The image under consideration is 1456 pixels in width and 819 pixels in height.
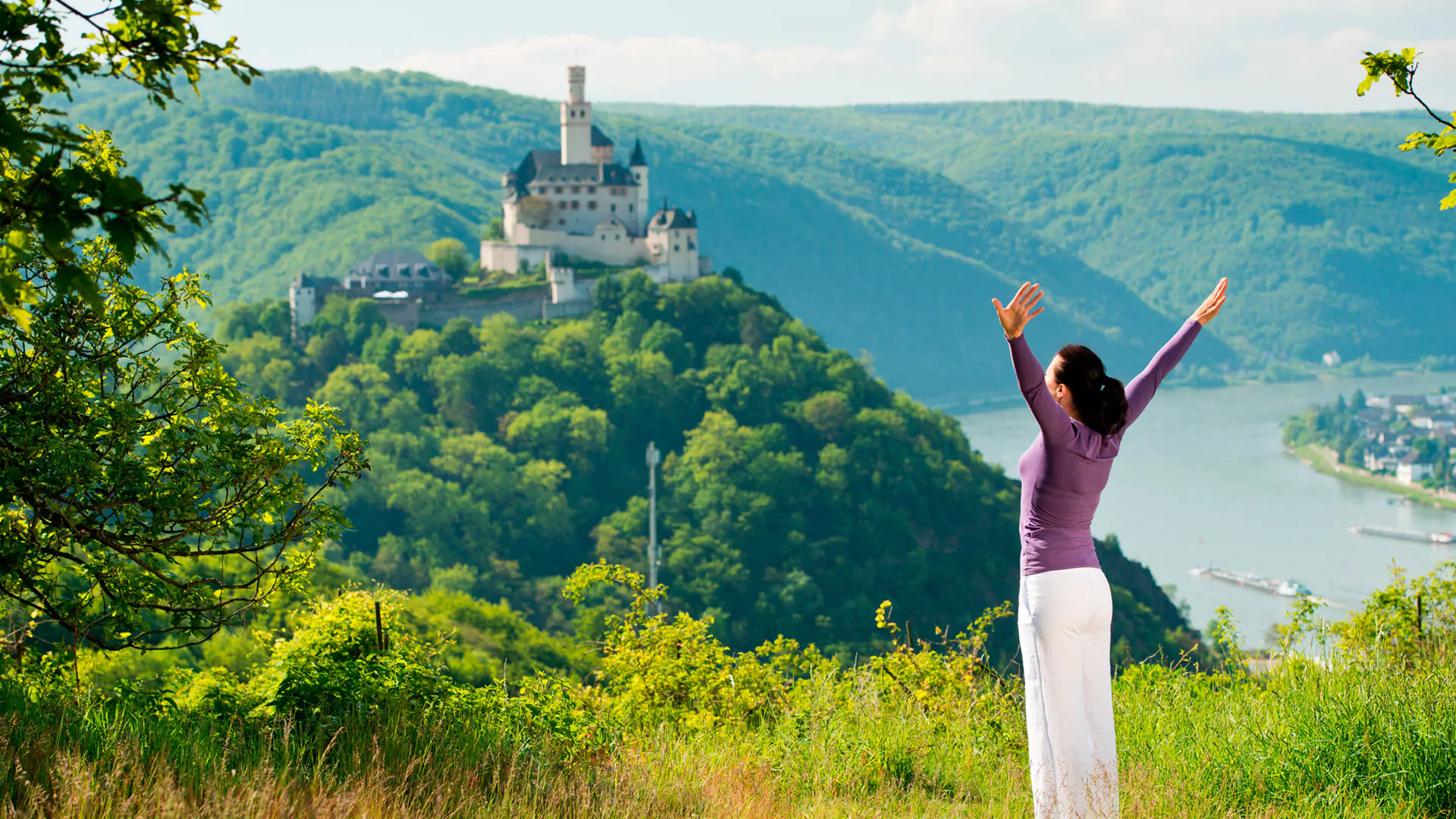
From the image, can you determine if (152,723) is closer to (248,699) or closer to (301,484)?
(248,699)

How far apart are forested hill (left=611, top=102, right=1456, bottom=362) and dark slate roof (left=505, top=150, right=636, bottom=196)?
352 ft

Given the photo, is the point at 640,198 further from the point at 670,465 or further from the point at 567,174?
the point at 670,465

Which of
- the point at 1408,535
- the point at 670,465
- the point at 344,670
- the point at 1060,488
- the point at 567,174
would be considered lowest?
the point at 1408,535

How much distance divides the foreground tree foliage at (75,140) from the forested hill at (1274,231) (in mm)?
143481

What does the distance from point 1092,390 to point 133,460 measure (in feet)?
9.00

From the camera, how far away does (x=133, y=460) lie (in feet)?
12.8

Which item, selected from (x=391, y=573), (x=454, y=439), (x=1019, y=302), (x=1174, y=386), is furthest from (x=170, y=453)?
(x=1174, y=386)

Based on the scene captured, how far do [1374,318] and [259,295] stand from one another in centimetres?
12155

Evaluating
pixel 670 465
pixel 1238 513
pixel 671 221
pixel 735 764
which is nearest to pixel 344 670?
pixel 735 764

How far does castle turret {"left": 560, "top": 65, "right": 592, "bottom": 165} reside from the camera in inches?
1805

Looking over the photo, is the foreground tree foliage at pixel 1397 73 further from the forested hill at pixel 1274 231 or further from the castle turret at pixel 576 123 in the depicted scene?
the forested hill at pixel 1274 231

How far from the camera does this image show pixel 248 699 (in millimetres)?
4148

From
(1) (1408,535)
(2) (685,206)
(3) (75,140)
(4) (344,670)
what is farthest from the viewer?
(2) (685,206)

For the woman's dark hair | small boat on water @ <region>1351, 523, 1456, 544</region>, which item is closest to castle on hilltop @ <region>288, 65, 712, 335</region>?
the woman's dark hair
